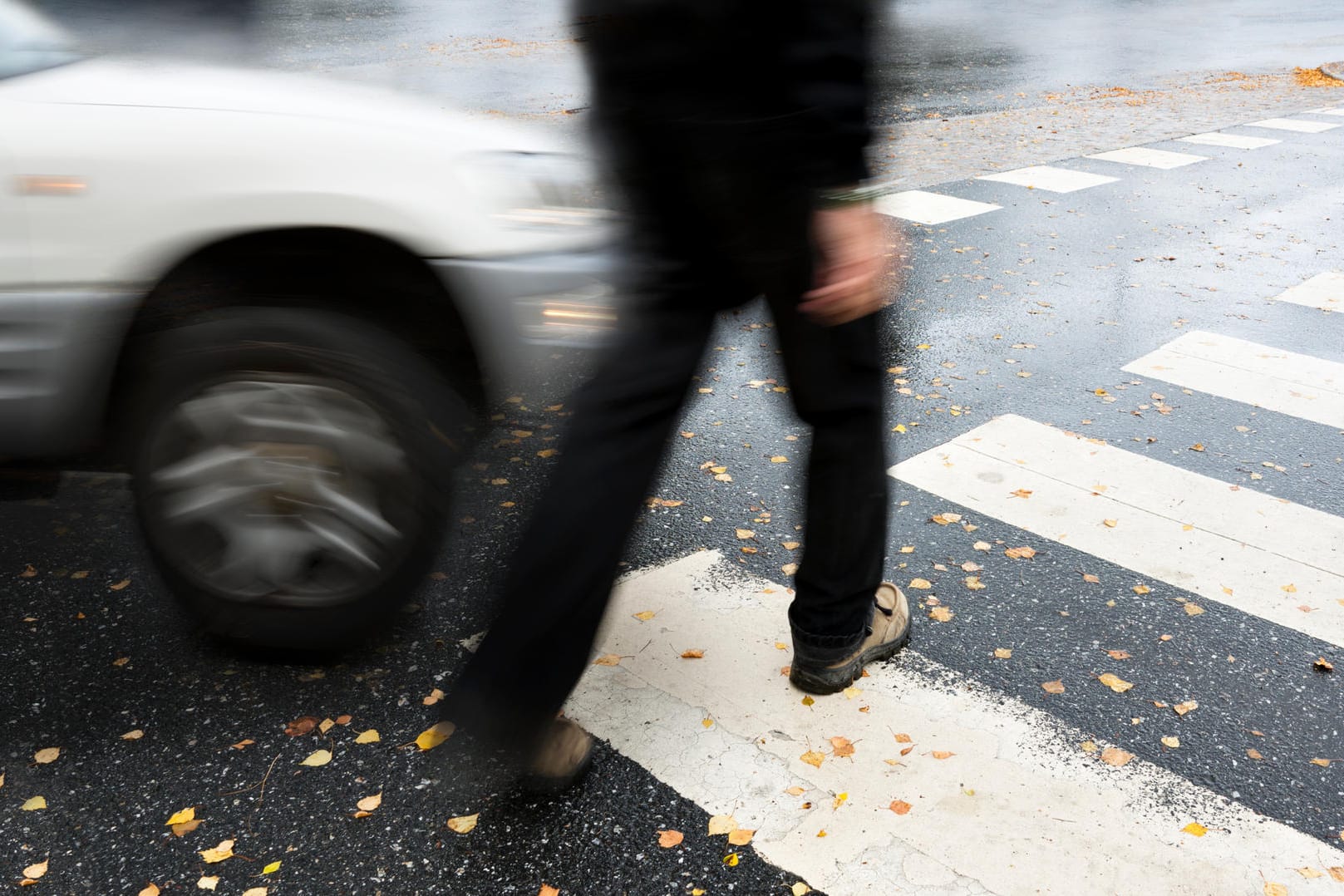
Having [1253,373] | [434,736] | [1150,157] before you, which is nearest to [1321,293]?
[1253,373]

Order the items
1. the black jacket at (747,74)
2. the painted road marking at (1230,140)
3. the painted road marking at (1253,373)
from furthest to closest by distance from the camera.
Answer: the painted road marking at (1230,140)
the painted road marking at (1253,373)
the black jacket at (747,74)

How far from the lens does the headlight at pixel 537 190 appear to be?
305 centimetres

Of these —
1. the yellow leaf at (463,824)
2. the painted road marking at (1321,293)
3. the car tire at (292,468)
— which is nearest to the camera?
the yellow leaf at (463,824)

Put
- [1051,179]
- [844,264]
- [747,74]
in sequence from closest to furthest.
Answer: [747,74] → [844,264] → [1051,179]

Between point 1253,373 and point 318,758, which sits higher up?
point 318,758

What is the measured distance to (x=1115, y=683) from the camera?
315 centimetres

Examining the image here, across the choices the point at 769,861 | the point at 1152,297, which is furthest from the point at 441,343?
the point at 1152,297

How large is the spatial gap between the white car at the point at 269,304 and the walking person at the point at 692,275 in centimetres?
71

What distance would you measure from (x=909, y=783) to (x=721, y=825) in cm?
47

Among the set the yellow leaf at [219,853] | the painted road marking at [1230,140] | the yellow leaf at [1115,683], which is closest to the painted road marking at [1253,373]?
the yellow leaf at [1115,683]

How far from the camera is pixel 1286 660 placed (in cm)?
327

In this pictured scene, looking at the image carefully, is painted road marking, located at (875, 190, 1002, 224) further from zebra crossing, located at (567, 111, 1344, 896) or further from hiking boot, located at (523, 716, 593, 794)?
hiking boot, located at (523, 716, 593, 794)

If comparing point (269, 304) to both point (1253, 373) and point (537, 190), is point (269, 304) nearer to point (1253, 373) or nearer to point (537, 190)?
point (537, 190)

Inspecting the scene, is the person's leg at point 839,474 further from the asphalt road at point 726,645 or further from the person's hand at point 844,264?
the asphalt road at point 726,645
